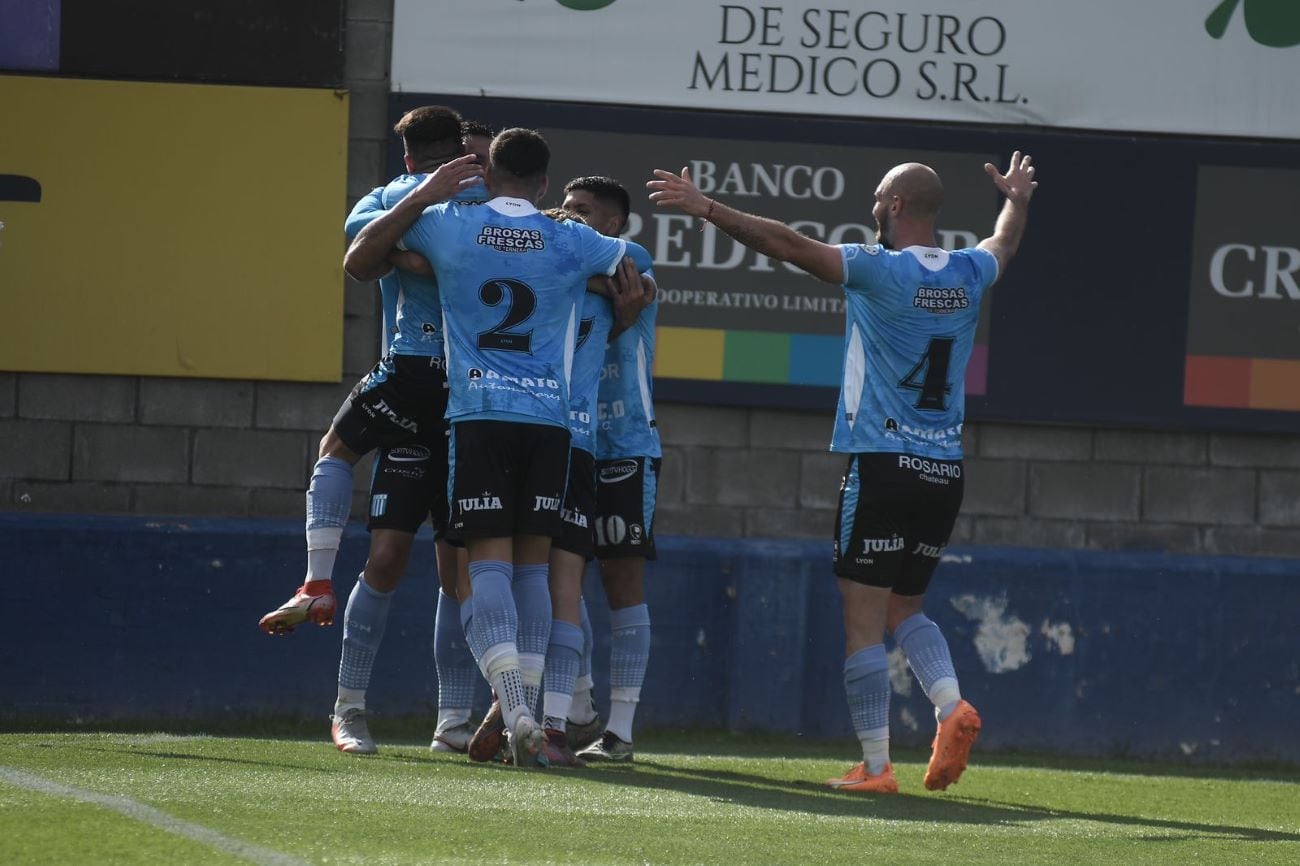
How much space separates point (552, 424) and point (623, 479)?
77cm

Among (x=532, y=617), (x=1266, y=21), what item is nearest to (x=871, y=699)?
(x=532, y=617)

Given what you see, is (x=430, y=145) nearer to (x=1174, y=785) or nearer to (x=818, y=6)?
(x=818, y=6)

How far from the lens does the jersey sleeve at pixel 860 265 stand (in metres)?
5.37

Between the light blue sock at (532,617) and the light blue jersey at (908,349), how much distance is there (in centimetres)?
98

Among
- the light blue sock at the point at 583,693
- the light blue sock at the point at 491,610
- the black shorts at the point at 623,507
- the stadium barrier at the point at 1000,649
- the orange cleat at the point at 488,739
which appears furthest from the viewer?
the stadium barrier at the point at 1000,649

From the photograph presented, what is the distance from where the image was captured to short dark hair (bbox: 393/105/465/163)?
5.72 meters

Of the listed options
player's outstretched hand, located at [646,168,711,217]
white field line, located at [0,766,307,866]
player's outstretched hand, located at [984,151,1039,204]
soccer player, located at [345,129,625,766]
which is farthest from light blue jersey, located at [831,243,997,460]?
white field line, located at [0,766,307,866]

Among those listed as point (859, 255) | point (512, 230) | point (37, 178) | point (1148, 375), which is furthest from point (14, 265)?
point (1148, 375)

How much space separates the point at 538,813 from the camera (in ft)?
14.4

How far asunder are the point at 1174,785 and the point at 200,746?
11.8ft

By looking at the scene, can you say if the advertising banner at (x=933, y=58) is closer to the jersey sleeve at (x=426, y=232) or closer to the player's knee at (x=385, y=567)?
the jersey sleeve at (x=426, y=232)

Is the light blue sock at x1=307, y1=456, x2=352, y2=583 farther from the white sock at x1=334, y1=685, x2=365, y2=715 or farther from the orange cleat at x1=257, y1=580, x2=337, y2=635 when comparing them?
the white sock at x1=334, y1=685, x2=365, y2=715

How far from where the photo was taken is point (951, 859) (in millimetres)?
4035

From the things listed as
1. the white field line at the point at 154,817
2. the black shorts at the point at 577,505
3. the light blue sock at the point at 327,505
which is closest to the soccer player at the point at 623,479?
the black shorts at the point at 577,505
